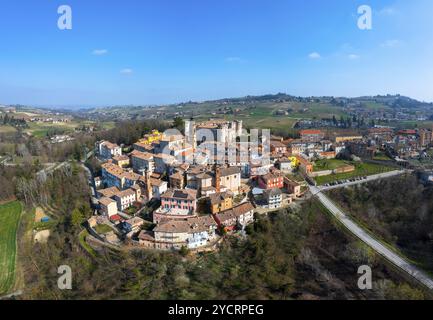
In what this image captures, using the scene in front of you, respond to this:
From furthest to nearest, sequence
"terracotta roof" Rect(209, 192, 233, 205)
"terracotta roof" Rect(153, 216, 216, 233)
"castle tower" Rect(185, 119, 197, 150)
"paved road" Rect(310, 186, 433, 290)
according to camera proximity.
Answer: "castle tower" Rect(185, 119, 197, 150), "terracotta roof" Rect(209, 192, 233, 205), "terracotta roof" Rect(153, 216, 216, 233), "paved road" Rect(310, 186, 433, 290)

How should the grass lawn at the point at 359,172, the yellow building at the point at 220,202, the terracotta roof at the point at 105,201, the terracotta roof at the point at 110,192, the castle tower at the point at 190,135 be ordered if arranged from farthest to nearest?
the castle tower at the point at 190,135 < the grass lawn at the point at 359,172 < the terracotta roof at the point at 110,192 < the terracotta roof at the point at 105,201 < the yellow building at the point at 220,202

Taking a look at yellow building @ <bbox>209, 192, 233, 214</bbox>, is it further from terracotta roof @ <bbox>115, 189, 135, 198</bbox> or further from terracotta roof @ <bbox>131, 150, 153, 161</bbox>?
terracotta roof @ <bbox>131, 150, 153, 161</bbox>

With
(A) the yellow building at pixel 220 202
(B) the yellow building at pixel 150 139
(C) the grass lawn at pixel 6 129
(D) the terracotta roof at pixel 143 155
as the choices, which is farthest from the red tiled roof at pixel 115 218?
(C) the grass lawn at pixel 6 129

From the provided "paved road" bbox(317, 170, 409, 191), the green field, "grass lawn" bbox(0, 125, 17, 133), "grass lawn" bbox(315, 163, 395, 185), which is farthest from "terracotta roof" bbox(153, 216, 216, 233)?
"grass lawn" bbox(0, 125, 17, 133)

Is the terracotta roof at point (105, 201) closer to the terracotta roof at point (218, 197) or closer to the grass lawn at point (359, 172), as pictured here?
the terracotta roof at point (218, 197)
